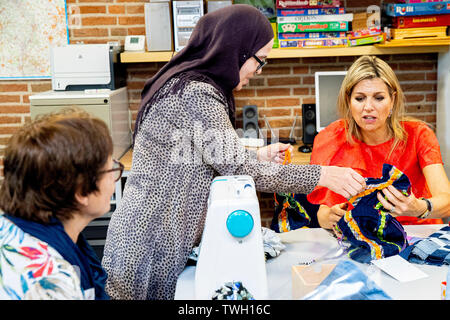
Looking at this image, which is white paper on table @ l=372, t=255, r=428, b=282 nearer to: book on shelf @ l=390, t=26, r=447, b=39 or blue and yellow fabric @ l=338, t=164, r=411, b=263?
blue and yellow fabric @ l=338, t=164, r=411, b=263

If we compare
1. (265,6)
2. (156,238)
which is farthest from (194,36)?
(265,6)

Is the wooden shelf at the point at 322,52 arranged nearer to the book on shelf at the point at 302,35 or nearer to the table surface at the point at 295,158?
the book on shelf at the point at 302,35

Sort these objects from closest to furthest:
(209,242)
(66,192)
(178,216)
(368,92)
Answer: (66,192)
(209,242)
(178,216)
(368,92)

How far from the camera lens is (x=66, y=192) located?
3.33ft

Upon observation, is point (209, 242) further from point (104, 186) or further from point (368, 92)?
point (368, 92)

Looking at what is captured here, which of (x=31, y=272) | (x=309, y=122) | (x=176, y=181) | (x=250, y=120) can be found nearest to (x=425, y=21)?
(x=309, y=122)

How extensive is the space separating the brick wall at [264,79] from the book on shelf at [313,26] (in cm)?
28

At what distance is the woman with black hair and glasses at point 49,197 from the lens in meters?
0.90

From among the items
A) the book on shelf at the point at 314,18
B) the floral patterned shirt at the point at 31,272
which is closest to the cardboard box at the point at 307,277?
the floral patterned shirt at the point at 31,272

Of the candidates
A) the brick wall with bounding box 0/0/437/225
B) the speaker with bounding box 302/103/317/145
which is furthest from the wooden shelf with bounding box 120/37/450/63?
the speaker with bounding box 302/103/317/145

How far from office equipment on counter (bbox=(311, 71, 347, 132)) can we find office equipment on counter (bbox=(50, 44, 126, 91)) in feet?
4.58

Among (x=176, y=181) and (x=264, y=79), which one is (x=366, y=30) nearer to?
(x=264, y=79)

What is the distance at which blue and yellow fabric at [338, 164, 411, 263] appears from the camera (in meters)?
1.54
